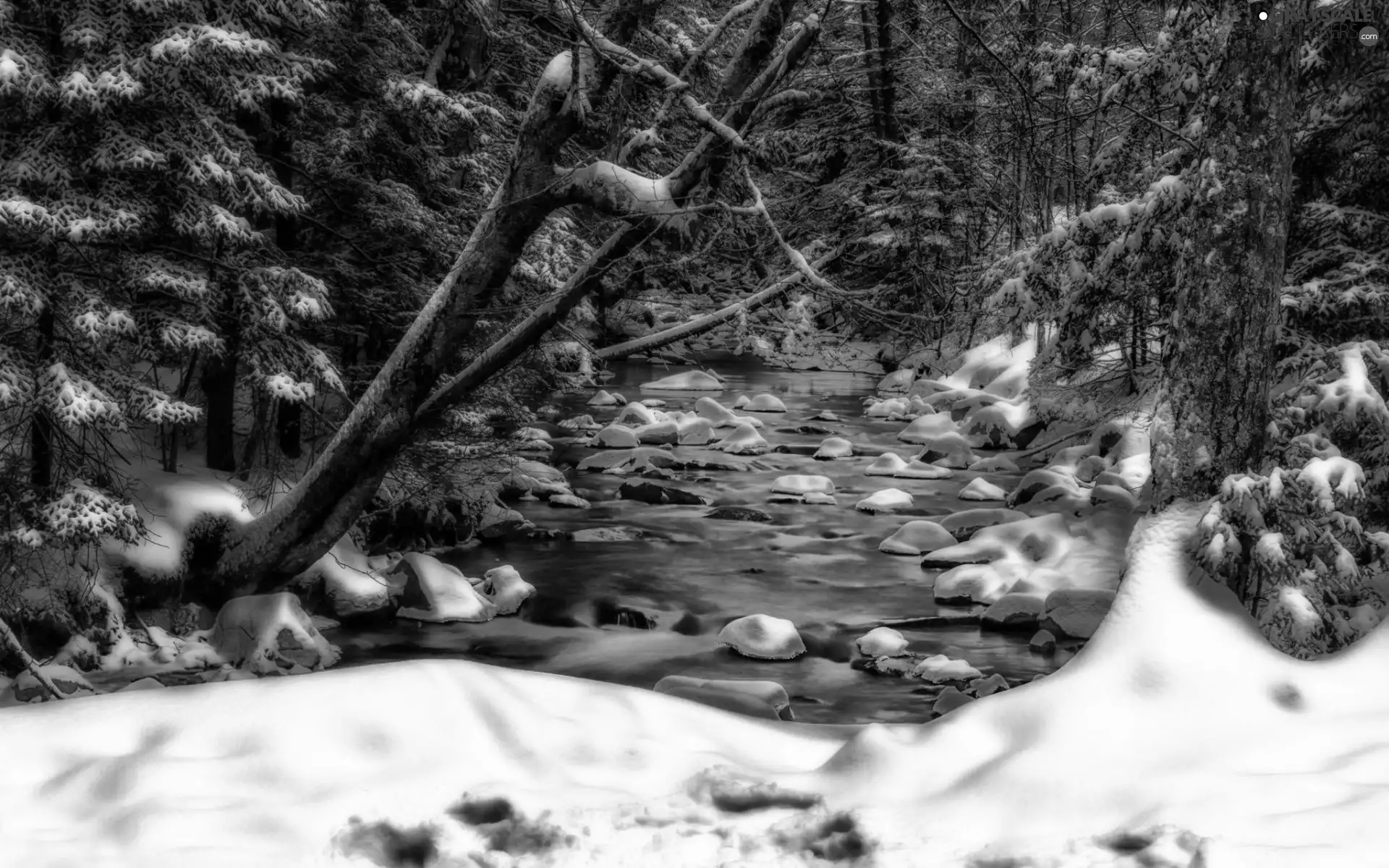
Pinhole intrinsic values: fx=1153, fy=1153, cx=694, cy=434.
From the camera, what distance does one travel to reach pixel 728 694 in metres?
5.82

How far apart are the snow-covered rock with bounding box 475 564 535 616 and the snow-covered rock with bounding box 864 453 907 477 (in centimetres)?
699

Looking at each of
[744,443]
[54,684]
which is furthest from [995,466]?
[54,684]

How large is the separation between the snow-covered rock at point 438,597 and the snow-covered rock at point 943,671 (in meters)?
3.82

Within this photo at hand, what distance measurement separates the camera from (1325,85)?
7.67 metres

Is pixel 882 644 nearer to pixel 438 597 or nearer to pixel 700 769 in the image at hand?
pixel 438 597

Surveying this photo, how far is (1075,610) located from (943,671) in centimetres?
167

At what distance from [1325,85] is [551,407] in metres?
Result: 15.3

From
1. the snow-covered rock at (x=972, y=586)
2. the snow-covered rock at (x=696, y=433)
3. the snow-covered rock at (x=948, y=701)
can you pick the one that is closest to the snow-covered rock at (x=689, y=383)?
the snow-covered rock at (x=696, y=433)

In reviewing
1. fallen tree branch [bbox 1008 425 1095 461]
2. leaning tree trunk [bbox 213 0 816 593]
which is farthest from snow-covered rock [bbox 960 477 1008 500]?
leaning tree trunk [bbox 213 0 816 593]

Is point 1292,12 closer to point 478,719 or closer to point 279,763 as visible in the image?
point 478,719

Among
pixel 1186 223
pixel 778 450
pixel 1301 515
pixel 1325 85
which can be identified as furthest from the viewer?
pixel 778 450

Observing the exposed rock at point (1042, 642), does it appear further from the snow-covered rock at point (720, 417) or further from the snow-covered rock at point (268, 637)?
the snow-covered rock at point (720, 417)

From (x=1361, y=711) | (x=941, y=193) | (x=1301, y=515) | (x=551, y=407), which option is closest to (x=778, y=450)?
(x=551, y=407)

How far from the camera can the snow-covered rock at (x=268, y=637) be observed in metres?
8.64
